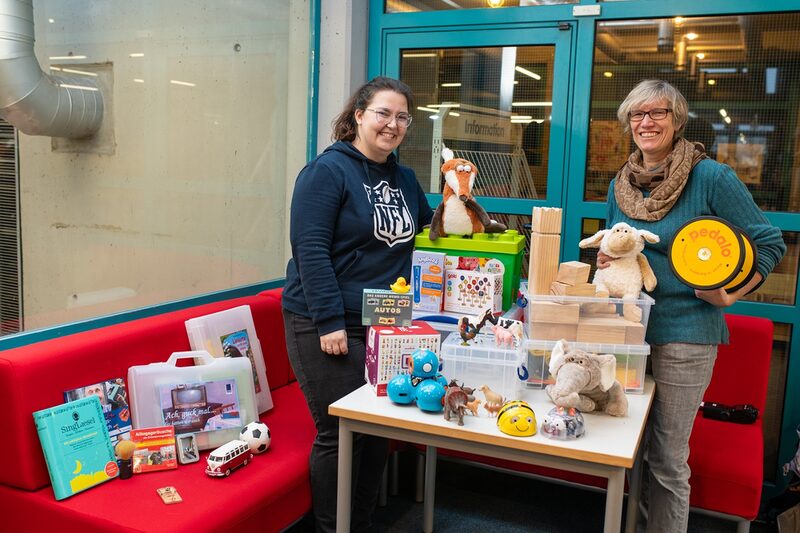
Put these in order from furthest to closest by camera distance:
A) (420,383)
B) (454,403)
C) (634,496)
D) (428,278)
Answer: (428,278) < (634,496) < (420,383) < (454,403)

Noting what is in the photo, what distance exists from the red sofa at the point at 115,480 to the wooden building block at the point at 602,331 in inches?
40.0

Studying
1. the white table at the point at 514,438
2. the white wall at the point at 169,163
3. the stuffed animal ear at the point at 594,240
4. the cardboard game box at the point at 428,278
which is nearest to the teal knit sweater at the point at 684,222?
the stuffed animal ear at the point at 594,240

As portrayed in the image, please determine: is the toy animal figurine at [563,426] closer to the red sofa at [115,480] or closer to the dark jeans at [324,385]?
the dark jeans at [324,385]

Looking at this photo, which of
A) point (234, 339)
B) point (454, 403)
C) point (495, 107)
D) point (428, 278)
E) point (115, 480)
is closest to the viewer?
point (454, 403)

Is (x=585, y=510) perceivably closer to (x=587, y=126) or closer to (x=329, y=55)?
(x=587, y=126)

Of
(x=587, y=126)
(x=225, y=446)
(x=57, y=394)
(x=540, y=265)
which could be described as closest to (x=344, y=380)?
(x=225, y=446)

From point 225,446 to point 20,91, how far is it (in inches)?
50.6

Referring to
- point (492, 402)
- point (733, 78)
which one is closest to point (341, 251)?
point (492, 402)

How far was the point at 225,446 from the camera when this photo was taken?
214 cm

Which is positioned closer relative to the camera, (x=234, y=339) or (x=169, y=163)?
(x=234, y=339)

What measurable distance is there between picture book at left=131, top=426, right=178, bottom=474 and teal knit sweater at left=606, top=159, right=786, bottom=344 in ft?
4.91

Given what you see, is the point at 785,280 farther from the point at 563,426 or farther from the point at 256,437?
the point at 256,437

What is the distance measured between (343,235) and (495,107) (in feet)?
5.04

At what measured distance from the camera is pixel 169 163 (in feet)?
9.43
